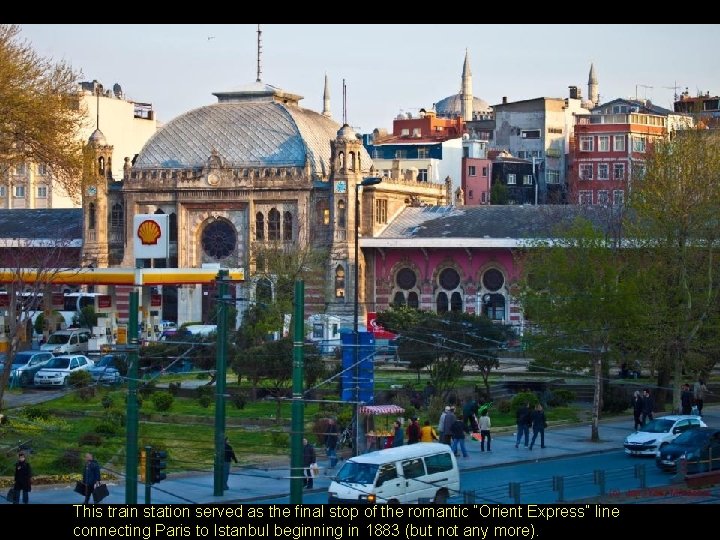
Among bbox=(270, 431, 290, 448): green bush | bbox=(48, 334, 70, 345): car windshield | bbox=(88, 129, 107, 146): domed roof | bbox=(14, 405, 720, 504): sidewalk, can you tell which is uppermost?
bbox=(88, 129, 107, 146): domed roof

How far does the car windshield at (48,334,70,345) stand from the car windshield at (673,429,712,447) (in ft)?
108

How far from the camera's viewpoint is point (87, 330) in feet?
220

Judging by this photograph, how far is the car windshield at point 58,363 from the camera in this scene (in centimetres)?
5431

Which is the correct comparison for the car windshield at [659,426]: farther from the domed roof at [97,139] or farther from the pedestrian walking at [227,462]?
the domed roof at [97,139]

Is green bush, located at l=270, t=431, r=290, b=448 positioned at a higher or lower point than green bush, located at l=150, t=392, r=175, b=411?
lower

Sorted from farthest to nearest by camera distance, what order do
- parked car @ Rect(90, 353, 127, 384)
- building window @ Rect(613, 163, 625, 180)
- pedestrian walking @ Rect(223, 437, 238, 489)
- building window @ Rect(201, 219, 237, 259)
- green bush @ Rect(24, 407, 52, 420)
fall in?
building window @ Rect(613, 163, 625, 180) < building window @ Rect(201, 219, 237, 259) < parked car @ Rect(90, 353, 127, 384) < green bush @ Rect(24, 407, 52, 420) < pedestrian walking @ Rect(223, 437, 238, 489)

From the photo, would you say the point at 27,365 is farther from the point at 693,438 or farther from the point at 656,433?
the point at 693,438

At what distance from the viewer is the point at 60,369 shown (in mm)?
53812

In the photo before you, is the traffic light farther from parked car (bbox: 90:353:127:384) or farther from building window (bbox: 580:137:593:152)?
building window (bbox: 580:137:593:152)

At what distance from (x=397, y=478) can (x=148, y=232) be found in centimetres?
4589

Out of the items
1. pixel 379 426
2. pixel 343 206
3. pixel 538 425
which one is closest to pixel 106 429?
pixel 379 426

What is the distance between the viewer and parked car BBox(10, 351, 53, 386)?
53656 millimetres

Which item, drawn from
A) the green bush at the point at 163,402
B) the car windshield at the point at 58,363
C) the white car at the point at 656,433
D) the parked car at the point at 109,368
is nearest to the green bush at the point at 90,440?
the green bush at the point at 163,402

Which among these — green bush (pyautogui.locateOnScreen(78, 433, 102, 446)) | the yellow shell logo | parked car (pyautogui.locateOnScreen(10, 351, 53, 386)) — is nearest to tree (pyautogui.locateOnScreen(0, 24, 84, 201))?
green bush (pyautogui.locateOnScreen(78, 433, 102, 446))
